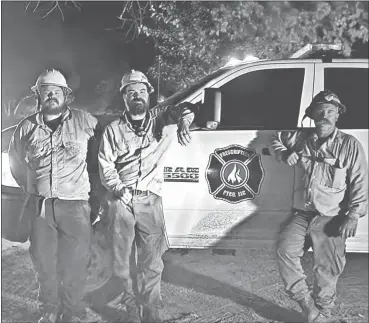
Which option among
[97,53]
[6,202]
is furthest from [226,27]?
[6,202]

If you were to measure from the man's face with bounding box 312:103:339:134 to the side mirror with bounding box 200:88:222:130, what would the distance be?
655mm

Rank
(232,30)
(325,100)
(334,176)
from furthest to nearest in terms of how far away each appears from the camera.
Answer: (232,30)
(325,100)
(334,176)

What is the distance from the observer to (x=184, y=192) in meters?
3.15

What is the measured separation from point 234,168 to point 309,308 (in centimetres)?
108

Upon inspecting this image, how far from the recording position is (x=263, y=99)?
3250 mm

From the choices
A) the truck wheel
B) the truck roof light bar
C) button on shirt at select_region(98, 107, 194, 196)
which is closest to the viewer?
button on shirt at select_region(98, 107, 194, 196)

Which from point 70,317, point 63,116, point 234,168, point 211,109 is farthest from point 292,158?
point 70,317

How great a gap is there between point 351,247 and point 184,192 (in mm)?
1262

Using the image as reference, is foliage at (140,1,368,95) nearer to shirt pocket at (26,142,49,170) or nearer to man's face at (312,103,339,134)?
man's face at (312,103,339,134)

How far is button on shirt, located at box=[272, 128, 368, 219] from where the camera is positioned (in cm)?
298

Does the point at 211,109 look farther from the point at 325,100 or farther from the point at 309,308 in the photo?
the point at 309,308

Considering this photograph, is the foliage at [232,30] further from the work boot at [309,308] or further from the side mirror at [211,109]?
the work boot at [309,308]

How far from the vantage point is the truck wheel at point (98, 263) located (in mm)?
3080

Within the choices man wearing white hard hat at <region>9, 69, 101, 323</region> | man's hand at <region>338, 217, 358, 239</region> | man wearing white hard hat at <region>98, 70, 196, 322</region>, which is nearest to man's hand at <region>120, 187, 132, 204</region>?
man wearing white hard hat at <region>98, 70, 196, 322</region>
